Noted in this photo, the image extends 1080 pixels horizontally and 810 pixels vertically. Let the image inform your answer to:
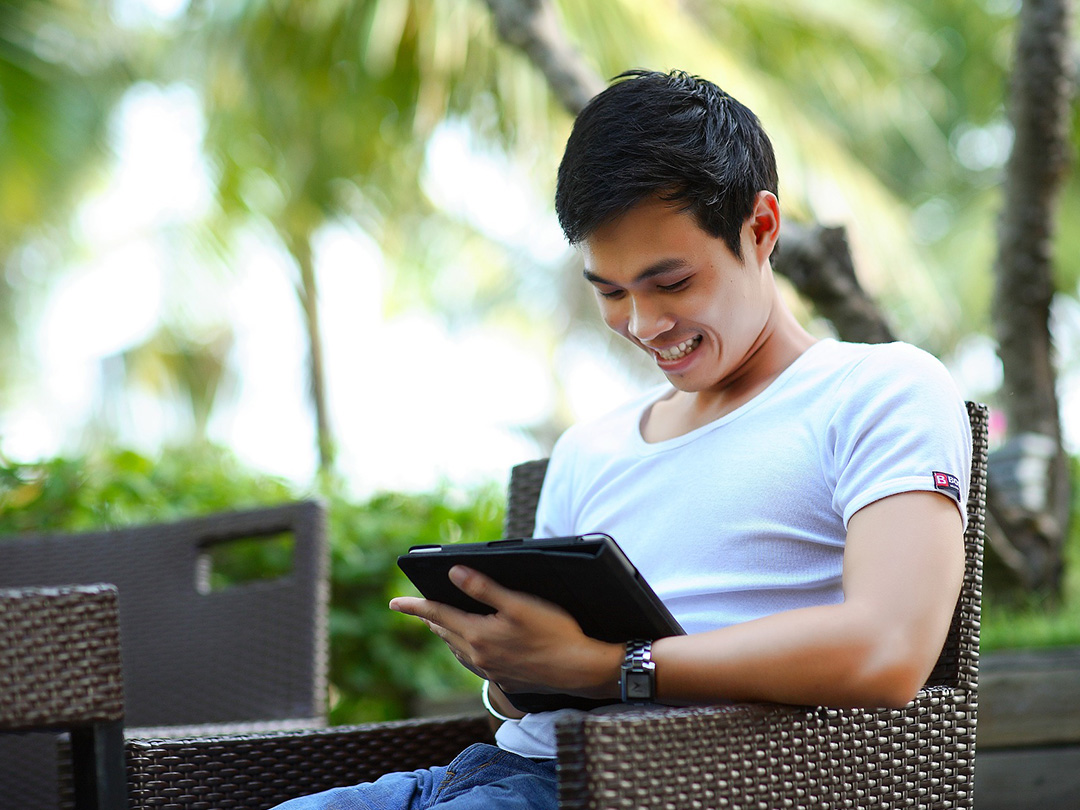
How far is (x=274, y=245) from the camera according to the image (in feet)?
32.7

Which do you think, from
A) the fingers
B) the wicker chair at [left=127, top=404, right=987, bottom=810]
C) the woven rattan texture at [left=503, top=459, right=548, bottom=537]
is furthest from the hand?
the woven rattan texture at [left=503, top=459, right=548, bottom=537]

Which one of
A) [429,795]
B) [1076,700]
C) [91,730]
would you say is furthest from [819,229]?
[91,730]

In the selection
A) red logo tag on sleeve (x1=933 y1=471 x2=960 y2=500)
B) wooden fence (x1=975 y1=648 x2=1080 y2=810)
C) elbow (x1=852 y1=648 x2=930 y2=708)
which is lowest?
wooden fence (x1=975 y1=648 x2=1080 y2=810)

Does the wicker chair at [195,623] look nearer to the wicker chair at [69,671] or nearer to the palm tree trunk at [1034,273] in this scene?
the wicker chair at [69,671]

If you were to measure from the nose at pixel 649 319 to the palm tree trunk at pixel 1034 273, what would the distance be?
Answer: 165cm

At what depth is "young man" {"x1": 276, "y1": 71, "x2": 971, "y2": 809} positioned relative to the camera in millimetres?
1045

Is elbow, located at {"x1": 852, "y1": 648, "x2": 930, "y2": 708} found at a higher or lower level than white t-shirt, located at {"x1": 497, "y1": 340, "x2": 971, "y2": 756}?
lower

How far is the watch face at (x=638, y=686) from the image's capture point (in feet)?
3.44

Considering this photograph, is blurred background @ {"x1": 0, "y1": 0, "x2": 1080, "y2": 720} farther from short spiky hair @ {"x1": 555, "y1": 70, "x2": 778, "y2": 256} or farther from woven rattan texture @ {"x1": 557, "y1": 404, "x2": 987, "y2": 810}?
woven rattan texture @ {"x1": 557, "y1": 404, "x2": 987, "y2": 810}

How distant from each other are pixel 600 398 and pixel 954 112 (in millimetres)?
7225

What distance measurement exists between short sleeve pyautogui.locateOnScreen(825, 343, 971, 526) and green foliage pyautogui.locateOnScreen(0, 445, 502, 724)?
189 cm

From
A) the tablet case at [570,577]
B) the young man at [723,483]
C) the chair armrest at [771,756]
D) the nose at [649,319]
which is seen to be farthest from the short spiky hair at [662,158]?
the chair armrest at [771,756]

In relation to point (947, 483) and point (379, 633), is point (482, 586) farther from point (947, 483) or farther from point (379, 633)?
point (379, 633)

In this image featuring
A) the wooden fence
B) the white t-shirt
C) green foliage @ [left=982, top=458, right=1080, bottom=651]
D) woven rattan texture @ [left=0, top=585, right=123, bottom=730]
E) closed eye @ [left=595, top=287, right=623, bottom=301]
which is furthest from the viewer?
green foliage @ [left=982, top=458, right=1080, bottom=651]
